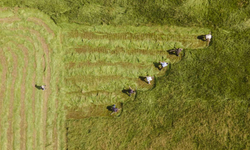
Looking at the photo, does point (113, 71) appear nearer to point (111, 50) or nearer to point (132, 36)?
point (111, 50)

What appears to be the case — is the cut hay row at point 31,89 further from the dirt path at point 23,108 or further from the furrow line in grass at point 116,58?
the furrow line in grass at point 116,58

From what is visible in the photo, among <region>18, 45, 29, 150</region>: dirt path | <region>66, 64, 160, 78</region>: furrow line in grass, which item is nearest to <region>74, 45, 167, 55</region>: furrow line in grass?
<region>66, 64, 160, 78</region>: furrow line in grass

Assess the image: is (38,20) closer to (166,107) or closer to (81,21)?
(81,21)

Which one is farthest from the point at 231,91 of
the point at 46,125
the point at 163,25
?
the point at 46,125

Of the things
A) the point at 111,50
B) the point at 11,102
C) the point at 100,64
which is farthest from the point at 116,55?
the point at 11,102

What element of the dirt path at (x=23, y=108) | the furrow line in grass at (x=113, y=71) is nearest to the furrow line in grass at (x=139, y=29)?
the furrow line in grass at (x=113, y=71)

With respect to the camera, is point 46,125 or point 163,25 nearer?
point 46,125

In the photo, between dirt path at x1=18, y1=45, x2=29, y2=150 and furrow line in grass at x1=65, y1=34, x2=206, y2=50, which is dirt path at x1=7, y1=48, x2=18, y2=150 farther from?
furrow line in grass at x1=65, y1=34, x2=206, y2=50
